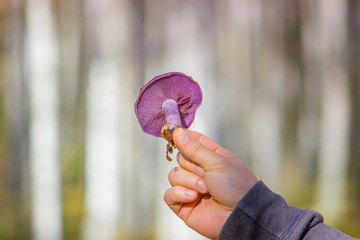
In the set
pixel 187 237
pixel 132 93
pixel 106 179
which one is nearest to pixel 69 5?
pixel 132 93

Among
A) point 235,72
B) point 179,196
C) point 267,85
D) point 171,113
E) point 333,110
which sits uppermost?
point 235,72

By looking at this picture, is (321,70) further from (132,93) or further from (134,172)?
(134,172)

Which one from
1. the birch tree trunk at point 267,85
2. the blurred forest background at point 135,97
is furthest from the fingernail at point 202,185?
the birch tree trunk at point 267,85

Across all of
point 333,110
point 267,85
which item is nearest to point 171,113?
point 267,85

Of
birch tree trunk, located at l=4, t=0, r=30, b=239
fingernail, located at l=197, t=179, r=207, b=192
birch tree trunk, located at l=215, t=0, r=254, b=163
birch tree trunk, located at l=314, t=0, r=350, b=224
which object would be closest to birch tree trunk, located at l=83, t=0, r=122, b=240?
birch tree trunk, located at l=4, t=0, r=30, b=239

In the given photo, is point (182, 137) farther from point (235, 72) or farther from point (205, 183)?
point (235, 72)

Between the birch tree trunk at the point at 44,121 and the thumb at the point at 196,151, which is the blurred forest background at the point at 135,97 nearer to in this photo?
the birch tree trunk at the point at 44,121
